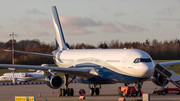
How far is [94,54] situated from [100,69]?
2529 millimetres

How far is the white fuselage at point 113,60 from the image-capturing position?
30000 mm

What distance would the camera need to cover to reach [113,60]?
32.8 m

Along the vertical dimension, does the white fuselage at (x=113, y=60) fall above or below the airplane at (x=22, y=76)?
above

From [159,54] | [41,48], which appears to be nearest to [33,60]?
[41,48]

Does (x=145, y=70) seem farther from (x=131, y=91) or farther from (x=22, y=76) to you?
(x=22, y=76)

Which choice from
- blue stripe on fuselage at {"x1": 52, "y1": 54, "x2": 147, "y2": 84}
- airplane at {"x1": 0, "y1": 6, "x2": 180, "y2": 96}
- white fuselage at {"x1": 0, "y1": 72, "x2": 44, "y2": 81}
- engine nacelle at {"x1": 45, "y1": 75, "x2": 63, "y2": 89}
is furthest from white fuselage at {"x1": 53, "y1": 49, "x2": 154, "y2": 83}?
white fuselage at {"x1": 0, "y1": 72, "x2": 44, "y2": 81}

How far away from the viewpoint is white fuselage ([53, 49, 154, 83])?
30.0 meters

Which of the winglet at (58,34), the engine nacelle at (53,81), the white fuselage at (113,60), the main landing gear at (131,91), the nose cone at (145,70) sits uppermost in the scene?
the winglet at (58,34)

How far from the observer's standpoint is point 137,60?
30500mm

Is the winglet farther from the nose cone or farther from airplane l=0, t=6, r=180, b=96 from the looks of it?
the nose cone

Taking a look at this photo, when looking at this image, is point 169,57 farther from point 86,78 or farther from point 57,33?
point 86,78

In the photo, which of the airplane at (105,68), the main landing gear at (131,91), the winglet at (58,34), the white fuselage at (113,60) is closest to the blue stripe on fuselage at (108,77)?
the airplane at (105,68)

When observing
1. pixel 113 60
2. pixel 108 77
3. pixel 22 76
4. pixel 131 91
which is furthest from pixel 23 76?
pixel 131 91

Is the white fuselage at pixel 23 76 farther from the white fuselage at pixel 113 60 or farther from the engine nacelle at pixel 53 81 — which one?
the engine nacelle at pixel 53 81
